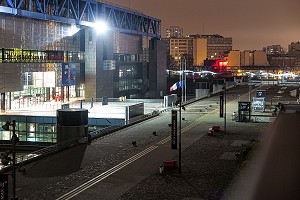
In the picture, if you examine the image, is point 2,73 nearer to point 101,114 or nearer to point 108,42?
point 101,114

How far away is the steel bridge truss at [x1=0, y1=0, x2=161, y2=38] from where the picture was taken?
69269 mm

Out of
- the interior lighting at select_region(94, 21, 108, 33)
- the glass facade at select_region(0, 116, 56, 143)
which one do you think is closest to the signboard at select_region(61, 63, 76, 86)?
the interior lighting at select_region(94, 21, 108, 33)

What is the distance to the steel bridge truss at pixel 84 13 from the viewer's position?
227 feet

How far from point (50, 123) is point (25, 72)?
53.8 feet

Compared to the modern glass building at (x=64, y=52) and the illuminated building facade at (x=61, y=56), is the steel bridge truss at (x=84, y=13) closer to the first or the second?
the modern glass building at (x=64, y=52)

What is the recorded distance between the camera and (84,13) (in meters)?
87.9

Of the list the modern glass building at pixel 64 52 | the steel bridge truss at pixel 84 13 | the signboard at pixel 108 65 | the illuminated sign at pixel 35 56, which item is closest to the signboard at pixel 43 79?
the modern glass building at pixel 64 52

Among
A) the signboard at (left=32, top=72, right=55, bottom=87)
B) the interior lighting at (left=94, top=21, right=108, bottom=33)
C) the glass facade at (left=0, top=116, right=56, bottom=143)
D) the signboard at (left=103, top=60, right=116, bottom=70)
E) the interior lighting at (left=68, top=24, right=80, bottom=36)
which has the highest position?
the interior lighting at (left=94, top=21, right=108, bottom=33)

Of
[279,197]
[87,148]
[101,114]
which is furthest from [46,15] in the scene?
[279,197]

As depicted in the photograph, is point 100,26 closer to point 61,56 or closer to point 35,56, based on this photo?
point 61,56

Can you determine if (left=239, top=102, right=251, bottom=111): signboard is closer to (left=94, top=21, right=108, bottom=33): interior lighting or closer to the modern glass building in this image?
the modern glass building

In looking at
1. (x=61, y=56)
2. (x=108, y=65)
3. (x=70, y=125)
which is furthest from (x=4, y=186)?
(x=108, y=65)

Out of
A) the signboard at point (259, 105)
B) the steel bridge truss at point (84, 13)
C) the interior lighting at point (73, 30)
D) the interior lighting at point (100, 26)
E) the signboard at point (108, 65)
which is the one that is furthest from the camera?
the signboard at point (108, 65)

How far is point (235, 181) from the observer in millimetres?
27312
